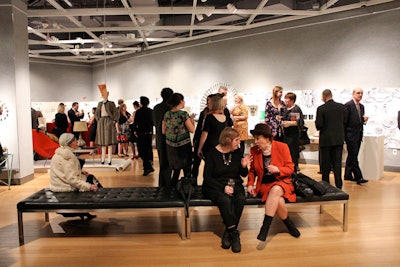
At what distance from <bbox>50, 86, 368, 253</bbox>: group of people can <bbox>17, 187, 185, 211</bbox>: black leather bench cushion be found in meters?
0.20

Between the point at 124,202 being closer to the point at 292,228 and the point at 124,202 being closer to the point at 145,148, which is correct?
the point at 292,228

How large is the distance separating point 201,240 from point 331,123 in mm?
2884

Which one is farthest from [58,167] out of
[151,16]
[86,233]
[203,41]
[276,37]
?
[203,41]

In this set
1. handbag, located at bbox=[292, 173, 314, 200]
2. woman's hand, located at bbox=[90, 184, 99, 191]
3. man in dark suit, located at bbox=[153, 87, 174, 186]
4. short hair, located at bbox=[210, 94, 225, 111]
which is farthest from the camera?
man in dark suit, located at bbox=[153, 87, 174, 186]

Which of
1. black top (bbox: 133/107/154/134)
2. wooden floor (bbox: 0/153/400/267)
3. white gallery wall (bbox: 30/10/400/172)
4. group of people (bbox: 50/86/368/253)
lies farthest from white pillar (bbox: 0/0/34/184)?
white gallery wall (bbox: 30/10/400/172)

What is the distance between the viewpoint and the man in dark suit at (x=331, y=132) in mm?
5281

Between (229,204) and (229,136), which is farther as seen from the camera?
(229,136)

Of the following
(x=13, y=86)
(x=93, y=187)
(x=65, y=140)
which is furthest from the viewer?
(x=13, y=86)

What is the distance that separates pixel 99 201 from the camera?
3611 millimetres

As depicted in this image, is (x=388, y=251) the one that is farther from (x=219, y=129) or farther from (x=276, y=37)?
(x=276, y=37)

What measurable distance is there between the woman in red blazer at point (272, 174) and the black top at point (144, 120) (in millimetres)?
4018

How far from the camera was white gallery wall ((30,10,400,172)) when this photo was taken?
7266mm

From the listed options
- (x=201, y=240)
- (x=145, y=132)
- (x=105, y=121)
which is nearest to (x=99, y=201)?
(x=201, y=240)

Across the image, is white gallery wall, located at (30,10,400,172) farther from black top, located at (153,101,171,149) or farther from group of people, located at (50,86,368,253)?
black top, located at (153,101,171,149)
